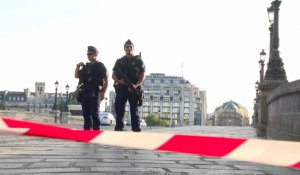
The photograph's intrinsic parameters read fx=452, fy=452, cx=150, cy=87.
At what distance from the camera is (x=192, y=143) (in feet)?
8.65

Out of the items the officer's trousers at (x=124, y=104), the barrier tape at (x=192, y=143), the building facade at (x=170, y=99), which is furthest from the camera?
the building facade at (x=170, y=99)

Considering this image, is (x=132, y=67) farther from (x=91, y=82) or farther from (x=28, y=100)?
(x=28, y=100)

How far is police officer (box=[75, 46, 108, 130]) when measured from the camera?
7.47 m

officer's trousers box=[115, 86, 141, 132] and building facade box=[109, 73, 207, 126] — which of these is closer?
officer's trousers box=[115, 86, 141, 132]

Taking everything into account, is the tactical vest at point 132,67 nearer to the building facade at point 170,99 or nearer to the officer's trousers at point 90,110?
the officer's trousers at point 90,110

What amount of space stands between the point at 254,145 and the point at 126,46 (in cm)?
510

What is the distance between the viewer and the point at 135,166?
480 centimetres

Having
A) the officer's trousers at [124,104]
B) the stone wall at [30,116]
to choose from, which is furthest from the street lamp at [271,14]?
the stone wall at [30,116]

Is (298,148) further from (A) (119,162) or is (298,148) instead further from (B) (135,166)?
(A) (119,162)

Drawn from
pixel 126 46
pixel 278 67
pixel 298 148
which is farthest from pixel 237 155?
pixel 278 67

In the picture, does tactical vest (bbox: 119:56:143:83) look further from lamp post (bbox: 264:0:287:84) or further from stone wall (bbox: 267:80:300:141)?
lamp post (bbox: 264:0:287:84)

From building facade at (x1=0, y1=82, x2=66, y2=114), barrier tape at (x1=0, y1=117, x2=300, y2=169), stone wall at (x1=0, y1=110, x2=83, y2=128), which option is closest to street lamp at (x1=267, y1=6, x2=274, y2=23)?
barrier tape at (x1=0, y1=117, x2=300, y2=169)

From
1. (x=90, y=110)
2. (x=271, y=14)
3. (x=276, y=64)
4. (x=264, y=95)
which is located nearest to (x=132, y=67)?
(x=90, y=110)

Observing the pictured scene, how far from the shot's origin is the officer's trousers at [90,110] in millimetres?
7545
